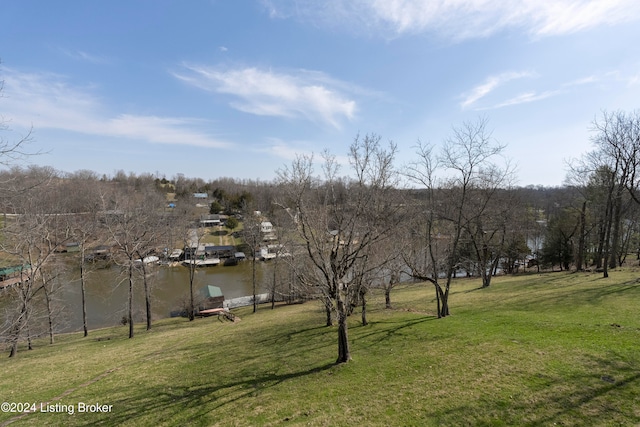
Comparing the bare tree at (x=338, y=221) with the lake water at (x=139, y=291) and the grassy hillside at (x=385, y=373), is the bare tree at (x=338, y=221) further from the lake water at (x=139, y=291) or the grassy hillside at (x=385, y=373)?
the lake water at (x=139, y=291)

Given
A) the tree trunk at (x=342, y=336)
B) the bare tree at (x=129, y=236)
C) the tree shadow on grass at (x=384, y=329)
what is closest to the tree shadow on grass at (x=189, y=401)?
the tree trunk at (x=342, y=336)

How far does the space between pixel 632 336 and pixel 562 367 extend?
11.2 ft

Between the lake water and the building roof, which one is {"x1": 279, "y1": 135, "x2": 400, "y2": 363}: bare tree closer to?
the lake water

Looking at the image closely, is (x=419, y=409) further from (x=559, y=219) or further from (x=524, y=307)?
(x=559, y=219)

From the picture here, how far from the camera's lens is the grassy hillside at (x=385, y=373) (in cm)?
603

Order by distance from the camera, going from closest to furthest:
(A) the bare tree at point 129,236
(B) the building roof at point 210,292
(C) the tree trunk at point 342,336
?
(C) the tree trunk at point 342,336, (A) the bare tree at point 129,236, (B) the building roof at point 210,292

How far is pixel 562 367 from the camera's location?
22.9 ft

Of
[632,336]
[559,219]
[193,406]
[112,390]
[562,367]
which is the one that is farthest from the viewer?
[559,219]

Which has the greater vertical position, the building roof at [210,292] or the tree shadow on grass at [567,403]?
the tree shadow on grass at [567,403]

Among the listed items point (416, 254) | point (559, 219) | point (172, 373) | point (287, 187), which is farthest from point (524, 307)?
point (559, 219)

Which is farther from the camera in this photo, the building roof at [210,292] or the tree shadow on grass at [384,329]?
the building roof at [210,292]

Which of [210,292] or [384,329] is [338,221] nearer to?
[384,329]

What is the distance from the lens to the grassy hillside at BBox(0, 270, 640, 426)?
6027mm

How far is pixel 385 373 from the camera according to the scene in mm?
8070
